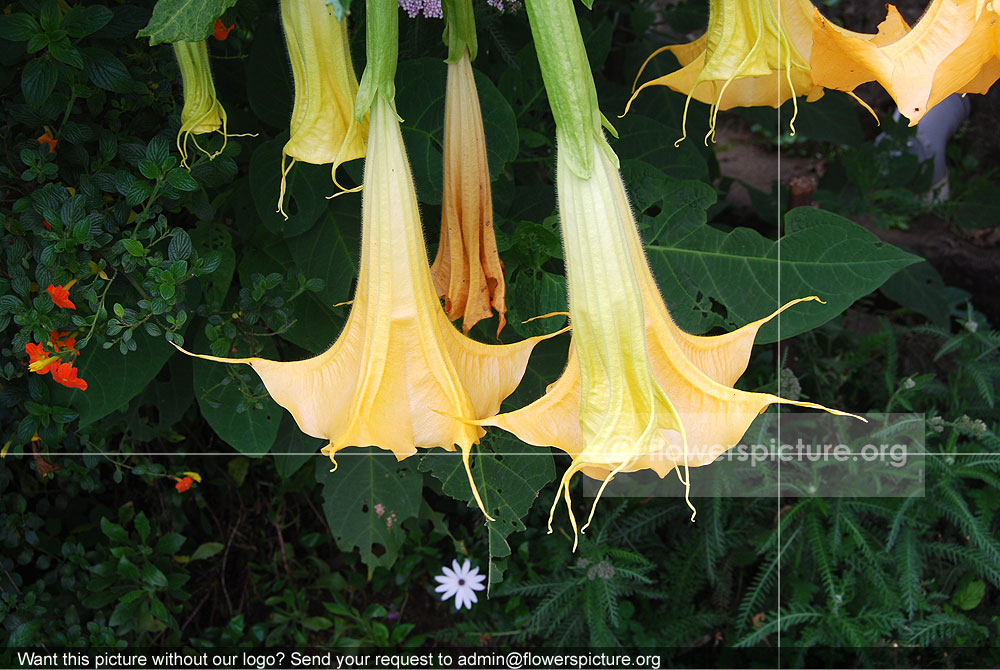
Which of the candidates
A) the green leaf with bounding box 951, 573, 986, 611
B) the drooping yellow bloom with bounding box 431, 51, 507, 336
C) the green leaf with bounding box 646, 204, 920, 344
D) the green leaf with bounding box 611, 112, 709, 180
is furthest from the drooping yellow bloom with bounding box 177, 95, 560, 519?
the green leaf with bounding box 951, 573, 986, 611

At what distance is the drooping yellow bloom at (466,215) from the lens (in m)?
0.63

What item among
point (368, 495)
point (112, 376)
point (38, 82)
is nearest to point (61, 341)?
point (112, 376)

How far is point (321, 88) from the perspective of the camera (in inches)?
22.3

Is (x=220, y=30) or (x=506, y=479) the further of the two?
(x=506, y=479)

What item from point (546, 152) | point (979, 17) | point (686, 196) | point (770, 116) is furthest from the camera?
point (770, 116)

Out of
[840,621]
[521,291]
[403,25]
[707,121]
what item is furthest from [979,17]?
[840,621]

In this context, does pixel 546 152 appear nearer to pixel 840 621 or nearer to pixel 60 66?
pixel 60 66

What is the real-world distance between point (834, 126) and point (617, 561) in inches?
34.1

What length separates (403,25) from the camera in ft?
3.23

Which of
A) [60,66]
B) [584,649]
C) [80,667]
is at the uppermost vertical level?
[60,66]

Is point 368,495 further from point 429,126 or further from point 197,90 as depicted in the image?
point 197,90

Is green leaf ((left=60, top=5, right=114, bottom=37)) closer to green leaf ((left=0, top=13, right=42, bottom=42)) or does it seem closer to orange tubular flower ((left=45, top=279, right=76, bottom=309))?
green leaf ((left=0, top=13, right=42, bottom=42))

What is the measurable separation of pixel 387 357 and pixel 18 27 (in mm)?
491

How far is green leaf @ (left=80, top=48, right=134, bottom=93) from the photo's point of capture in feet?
2.49
